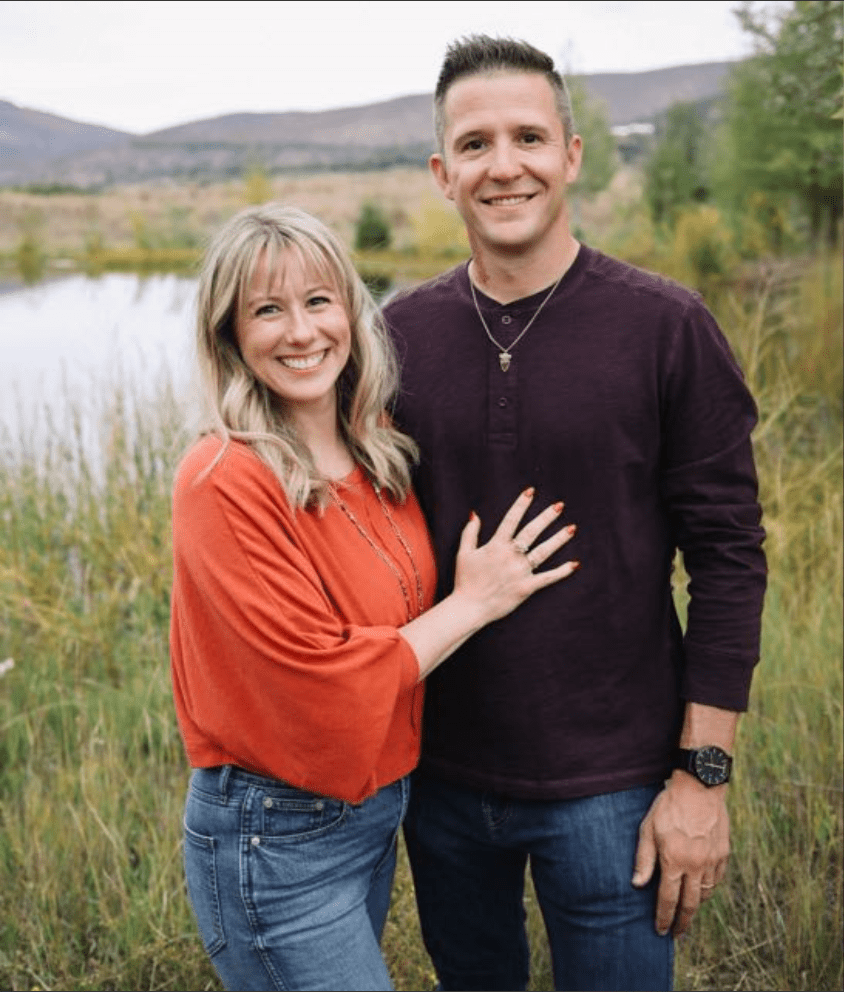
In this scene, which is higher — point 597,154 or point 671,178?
point 597,154

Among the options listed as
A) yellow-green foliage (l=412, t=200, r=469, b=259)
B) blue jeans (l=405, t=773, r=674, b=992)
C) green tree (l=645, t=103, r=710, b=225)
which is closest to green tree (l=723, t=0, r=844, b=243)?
blue jeans (l=405, t=773, r=674, b=992)

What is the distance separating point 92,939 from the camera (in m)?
2.78

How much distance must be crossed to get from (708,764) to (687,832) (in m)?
0.11

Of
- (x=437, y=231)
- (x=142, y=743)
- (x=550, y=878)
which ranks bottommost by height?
(x=142, y=743)

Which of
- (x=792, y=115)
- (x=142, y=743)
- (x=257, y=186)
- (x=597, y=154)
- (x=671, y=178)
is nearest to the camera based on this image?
(x=142, y=743)

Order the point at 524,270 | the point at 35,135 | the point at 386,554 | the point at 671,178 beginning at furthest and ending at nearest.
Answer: the point at 671,178 → the point at 35,135 → the point at 524,270 → the point at 386,554

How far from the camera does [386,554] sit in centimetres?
182

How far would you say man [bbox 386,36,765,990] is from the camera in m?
1.85

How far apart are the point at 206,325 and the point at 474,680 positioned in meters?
0.73

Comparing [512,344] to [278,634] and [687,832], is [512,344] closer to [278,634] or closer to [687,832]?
[278,634]

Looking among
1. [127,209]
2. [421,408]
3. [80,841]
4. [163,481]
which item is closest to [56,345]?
[163,481]

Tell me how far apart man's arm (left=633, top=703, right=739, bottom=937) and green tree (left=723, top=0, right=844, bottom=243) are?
3.08 m

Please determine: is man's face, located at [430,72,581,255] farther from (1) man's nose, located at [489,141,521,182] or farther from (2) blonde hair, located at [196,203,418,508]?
(2) blonde hair, located at [196,203,418,508]

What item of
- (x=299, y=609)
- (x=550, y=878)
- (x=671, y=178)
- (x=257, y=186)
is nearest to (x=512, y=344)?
(x=299, y=609)
